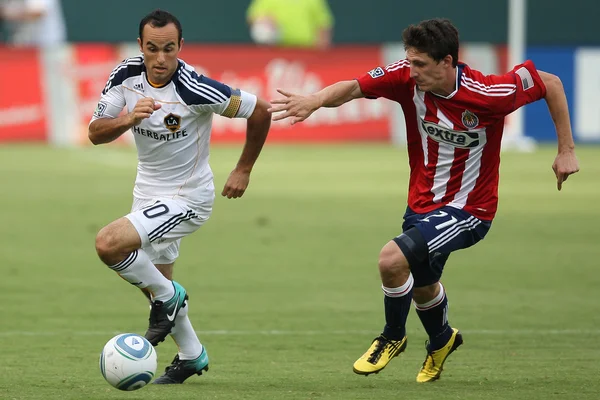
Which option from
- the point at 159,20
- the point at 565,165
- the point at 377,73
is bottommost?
the point at 565,165

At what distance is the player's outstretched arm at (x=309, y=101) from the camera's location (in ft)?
22.4

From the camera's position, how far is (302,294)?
10.1 metres

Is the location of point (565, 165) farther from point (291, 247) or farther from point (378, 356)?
point (291, 247)

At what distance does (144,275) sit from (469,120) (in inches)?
80.1

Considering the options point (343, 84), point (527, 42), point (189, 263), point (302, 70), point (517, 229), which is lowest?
point (527, 42)

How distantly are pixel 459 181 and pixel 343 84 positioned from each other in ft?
2.86

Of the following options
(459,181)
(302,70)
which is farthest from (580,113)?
(459,181)

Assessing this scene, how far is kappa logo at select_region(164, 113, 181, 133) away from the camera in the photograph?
6.98m

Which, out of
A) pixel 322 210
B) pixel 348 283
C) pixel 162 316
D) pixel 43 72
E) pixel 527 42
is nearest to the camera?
pixel 162 316

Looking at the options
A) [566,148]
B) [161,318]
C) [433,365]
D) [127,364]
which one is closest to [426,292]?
[433,365]

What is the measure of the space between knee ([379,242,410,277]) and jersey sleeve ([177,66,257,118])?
3.97 ft

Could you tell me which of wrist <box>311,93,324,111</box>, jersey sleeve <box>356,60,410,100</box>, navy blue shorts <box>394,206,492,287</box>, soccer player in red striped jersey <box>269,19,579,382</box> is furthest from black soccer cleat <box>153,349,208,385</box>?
jersey sleeve <box>356,60,410,100</box>

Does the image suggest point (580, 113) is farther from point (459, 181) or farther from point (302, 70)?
point (459, 181)

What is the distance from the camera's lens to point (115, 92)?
278 inches
